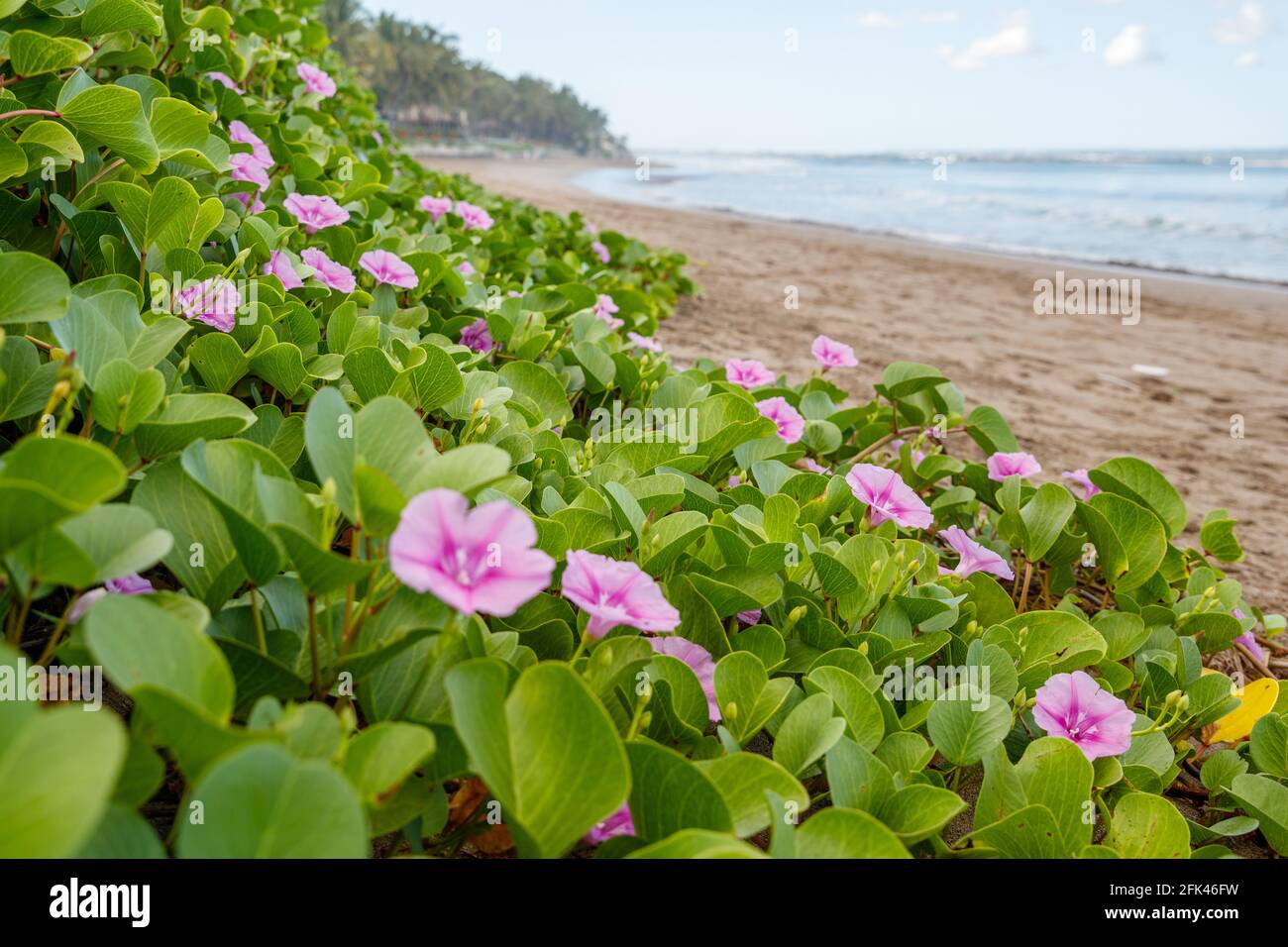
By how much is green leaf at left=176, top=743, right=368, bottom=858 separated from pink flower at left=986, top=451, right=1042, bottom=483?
1.58m

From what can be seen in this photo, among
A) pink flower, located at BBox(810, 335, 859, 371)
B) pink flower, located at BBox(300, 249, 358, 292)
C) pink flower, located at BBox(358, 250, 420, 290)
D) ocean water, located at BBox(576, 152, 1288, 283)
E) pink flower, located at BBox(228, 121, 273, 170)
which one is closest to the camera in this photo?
pink flower, located at BBox(300, 249, 358, 292)

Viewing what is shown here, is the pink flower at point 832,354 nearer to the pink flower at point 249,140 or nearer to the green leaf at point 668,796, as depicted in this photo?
the pink flower at point 249,140

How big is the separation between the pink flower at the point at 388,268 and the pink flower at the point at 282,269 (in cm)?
23

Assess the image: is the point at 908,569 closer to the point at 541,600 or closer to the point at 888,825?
the point at 888,825

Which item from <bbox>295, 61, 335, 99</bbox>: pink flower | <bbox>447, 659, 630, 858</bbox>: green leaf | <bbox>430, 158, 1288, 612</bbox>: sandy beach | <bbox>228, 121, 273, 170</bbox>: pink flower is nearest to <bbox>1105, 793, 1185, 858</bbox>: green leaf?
<bbox>447, 659, 630, 858</bbox>: green leaf

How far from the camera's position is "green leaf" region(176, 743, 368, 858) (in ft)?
1.73

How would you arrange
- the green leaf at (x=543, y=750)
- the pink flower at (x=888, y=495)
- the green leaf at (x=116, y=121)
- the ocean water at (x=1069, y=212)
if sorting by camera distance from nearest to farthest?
the green leaf at (x=543, y=750), the green leaf at (x=116, y=121), the pink flower at (x=888, y=495), the ocean water at (x=1069, y=212)

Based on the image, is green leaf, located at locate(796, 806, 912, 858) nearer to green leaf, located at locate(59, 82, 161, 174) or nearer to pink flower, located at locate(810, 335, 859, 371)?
green leaf, located at locate(59, 82, 161, 174)

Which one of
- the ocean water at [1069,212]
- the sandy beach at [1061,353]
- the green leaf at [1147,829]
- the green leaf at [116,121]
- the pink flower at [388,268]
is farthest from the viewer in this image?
the ocean water at [1069,212]

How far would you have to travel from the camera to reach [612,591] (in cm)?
89

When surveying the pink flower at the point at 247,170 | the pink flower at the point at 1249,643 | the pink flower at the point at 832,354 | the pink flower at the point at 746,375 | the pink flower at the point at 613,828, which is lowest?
the pink flower at the point at 1249,643

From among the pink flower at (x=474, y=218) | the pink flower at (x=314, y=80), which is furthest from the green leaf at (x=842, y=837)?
the pink flower at (x=314, y=80)

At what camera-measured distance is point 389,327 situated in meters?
1.56

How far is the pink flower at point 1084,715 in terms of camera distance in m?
1.14
